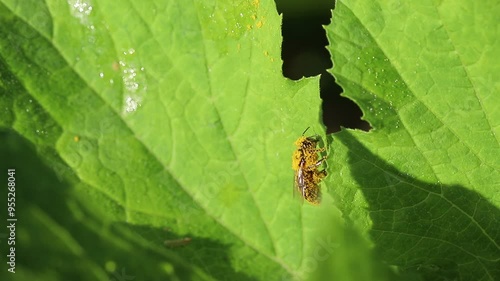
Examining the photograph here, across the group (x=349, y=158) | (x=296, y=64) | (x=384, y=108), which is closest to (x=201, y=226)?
(x=349, y=158)

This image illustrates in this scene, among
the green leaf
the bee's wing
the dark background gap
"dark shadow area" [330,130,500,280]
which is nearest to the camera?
the green leaf

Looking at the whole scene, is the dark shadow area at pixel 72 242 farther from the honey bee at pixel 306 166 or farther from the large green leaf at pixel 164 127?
the honey bee at pixel 306 166

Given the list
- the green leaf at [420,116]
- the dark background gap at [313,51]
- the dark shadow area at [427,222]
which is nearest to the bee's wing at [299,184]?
the green leaf at [420,116]

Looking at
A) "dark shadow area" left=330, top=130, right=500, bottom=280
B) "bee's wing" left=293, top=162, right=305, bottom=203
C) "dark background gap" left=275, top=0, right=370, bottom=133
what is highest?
"dark background gap" left=275, top=0, right=370, bottom=133

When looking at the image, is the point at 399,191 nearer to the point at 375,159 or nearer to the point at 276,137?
the point at 375,159

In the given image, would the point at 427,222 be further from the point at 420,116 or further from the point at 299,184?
the point at 299,184

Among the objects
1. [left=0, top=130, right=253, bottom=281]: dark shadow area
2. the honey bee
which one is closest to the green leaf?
the honey bee

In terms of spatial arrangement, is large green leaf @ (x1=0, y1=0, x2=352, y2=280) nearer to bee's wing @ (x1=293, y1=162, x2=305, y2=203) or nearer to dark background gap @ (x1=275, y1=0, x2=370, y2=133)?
bee's wing @ (x1=293, y1=162, x2=305, y2=203)
